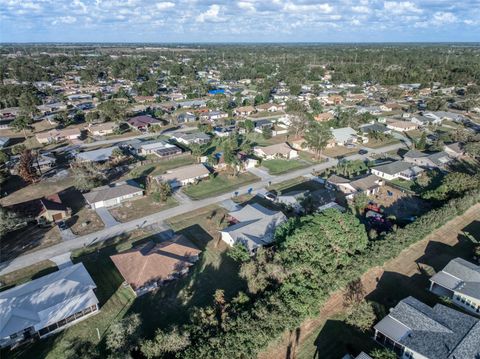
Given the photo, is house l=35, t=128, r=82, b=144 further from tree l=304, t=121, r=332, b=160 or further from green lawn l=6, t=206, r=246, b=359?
tree l=304, t=121, r=332, b=160

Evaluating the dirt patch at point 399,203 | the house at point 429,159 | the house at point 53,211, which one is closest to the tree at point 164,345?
the house at point 53,211

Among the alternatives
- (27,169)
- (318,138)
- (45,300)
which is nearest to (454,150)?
(318,138)

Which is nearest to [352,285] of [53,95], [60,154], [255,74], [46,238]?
[46,238]

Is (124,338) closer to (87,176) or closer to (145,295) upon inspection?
(145,295)

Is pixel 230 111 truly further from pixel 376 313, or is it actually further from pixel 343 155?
pixel 376 313

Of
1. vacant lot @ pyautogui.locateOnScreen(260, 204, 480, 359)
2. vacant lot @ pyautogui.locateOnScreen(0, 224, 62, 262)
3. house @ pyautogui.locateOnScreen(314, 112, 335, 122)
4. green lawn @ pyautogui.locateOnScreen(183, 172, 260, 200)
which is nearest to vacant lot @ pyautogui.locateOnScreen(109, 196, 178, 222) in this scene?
green lawn @ pyautogui.locateOnScreen(183, 172, 260, 200)
